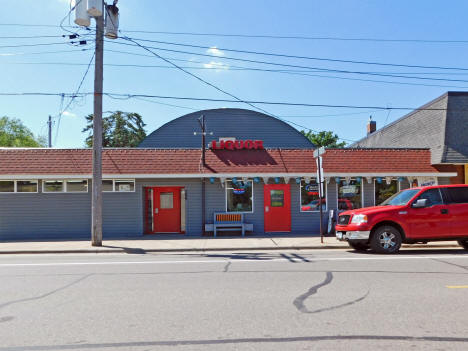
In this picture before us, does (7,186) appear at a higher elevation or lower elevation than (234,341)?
higher

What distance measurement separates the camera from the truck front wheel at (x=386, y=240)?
35.0ft

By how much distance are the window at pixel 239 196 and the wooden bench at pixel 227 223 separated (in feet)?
1.24

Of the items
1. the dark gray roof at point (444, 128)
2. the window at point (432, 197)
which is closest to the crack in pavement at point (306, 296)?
the window at point (432, 197)

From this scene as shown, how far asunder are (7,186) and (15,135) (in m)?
48.6

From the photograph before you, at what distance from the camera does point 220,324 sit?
15.5 feet

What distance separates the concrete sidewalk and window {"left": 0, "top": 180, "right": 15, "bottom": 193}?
89.8 inches

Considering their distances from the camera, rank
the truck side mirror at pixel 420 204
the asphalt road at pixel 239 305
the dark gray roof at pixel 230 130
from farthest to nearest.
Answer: the dark gray roof at pixel 230 130, the truck side mirror at pixel 420 204, the asphalt road at pixel 239 305

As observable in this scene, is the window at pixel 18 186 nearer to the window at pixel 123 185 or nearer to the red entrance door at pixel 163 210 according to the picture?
the window at pixel 123 185

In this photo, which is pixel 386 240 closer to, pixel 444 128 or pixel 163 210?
pixel 444 128

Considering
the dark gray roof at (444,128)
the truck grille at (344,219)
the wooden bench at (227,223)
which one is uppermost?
the dark gray roof at (444,128)

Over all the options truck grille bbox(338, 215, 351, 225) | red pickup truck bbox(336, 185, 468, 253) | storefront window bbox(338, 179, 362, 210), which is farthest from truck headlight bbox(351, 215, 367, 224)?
storefront window bbox(338, 179, 362, 210)

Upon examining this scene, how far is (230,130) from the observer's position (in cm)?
2533

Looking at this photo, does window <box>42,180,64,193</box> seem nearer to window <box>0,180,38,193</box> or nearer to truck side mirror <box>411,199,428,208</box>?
window <box>0,180,38,193</box>

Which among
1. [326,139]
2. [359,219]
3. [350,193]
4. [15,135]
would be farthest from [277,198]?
[15,135]
